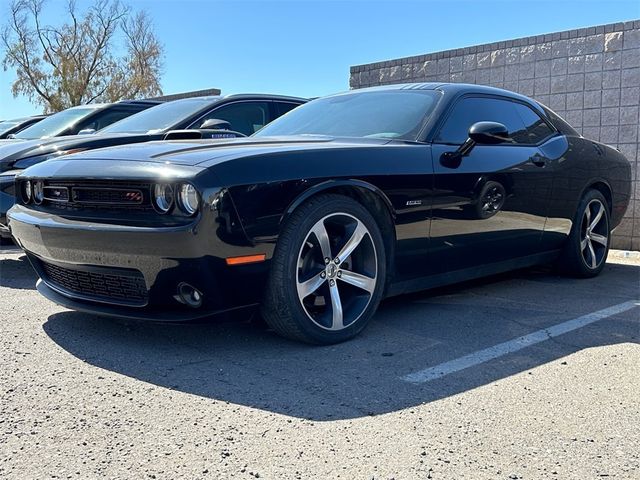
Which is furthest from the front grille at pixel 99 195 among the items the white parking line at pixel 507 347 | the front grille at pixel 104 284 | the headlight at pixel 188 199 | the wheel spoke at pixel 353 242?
the white parking line at pixel 507 347

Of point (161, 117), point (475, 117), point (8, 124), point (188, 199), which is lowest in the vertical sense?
point (188, 199)

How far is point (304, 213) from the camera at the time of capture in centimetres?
319

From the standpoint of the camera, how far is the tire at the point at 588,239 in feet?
17.4

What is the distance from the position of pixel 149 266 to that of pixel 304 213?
0.78 meters

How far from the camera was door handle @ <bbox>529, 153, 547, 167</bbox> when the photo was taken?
470 centimetres

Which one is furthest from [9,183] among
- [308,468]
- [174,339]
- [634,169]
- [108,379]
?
[634,169]

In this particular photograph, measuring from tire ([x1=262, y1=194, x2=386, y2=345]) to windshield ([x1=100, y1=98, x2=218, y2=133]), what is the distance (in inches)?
126

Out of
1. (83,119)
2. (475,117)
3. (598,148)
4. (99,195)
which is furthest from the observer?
(83,119)

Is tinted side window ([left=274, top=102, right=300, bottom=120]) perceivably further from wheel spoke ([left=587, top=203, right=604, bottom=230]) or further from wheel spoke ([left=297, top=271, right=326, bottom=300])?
wheel spoke ([left=297, top=271, right=326, bottom=300])

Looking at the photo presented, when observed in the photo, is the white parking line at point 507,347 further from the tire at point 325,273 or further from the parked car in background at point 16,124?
the parked car in background at point 16,124

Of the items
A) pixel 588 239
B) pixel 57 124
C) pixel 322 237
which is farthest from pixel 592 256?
pixel 57 124

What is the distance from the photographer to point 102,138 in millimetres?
5637

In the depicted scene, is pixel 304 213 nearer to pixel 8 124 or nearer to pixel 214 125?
pixel 214 125

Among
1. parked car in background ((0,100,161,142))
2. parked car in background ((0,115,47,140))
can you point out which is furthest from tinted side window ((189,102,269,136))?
parked car in background ((0,115,47,140))
